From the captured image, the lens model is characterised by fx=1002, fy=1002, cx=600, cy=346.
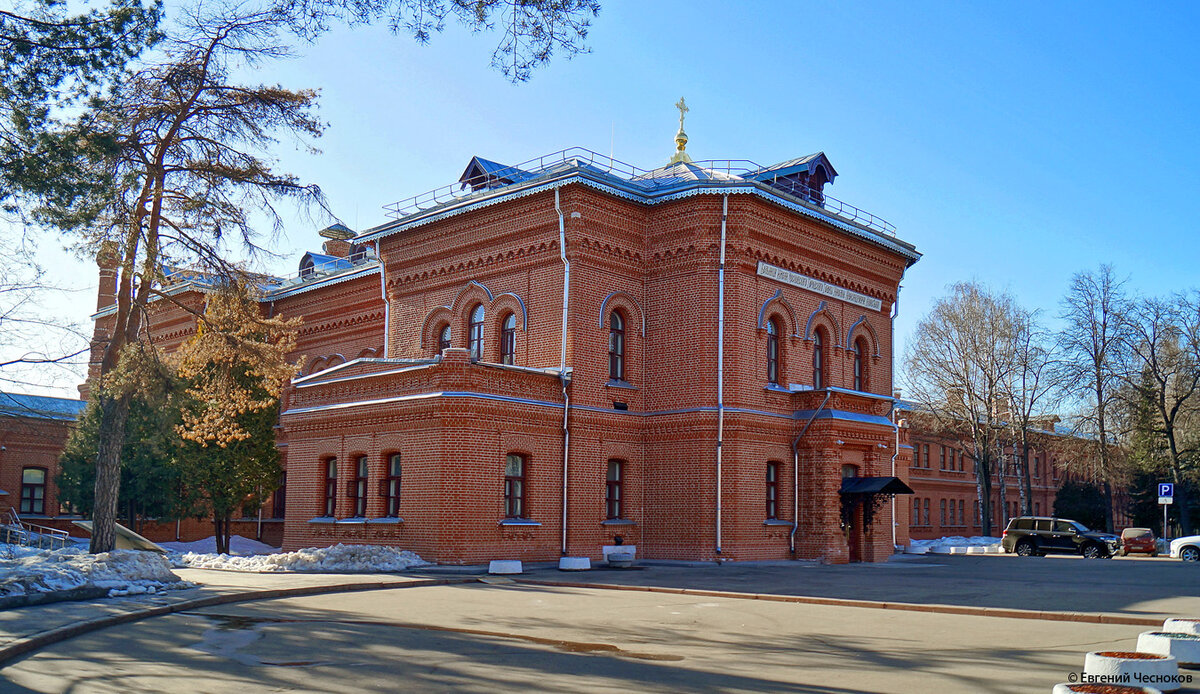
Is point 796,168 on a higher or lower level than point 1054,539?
higher

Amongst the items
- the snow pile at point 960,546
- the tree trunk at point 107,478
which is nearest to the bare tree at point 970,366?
the snow pile at point 960,546

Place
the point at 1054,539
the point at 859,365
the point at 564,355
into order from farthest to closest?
the point at 1054,539 → the point at 859,365 → the point at 564,355

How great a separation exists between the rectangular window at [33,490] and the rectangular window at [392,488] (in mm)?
22652

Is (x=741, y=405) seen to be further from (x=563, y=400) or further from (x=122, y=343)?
(x=122, y=343)

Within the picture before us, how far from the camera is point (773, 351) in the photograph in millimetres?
27625

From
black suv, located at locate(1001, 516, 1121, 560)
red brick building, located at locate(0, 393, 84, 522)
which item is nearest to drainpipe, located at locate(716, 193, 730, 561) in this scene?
black suv, located at locate(1001, 516, 1121, 560)

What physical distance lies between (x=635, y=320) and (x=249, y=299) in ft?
34.6

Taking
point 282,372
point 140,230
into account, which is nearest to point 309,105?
point 140,230

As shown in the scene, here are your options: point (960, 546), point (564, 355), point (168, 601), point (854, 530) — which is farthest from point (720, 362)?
point (960, 546)

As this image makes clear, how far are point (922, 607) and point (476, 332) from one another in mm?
16661

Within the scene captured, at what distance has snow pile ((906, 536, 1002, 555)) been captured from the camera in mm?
40463

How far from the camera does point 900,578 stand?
68.2ft

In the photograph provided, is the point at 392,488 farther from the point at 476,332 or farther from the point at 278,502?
the point at 278,502

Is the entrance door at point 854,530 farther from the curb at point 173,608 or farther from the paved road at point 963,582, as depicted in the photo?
the curb at point 173,608
